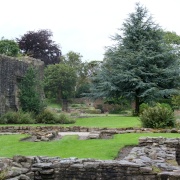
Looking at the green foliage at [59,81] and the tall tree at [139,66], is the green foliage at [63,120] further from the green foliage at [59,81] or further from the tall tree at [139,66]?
the green foliage at [59,81]

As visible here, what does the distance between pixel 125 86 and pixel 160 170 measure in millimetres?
22447

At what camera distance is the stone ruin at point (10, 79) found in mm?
22625

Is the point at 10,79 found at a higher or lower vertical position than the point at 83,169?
higher

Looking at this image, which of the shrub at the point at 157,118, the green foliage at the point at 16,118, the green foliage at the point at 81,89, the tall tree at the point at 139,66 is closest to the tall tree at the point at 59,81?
the green foliage at the point at 81,89

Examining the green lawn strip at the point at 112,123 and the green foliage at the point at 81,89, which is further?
the green foliage at the point at 81,89

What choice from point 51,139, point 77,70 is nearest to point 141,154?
point 51,139

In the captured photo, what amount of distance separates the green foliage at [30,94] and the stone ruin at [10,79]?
43cm

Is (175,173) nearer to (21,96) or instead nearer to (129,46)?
(21,96)

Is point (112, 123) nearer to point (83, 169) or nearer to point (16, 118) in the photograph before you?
point (16, 118)

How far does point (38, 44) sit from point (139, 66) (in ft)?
58.0

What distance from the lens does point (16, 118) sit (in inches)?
826

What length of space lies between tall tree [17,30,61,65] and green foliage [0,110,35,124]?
2176 centimetres

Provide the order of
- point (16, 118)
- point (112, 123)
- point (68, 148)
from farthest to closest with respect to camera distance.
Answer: point (16, 118)
point (112, 123)
point (68, 148)

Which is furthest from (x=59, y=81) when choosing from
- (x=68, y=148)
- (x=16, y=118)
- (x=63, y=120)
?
(x=68, y=148)
